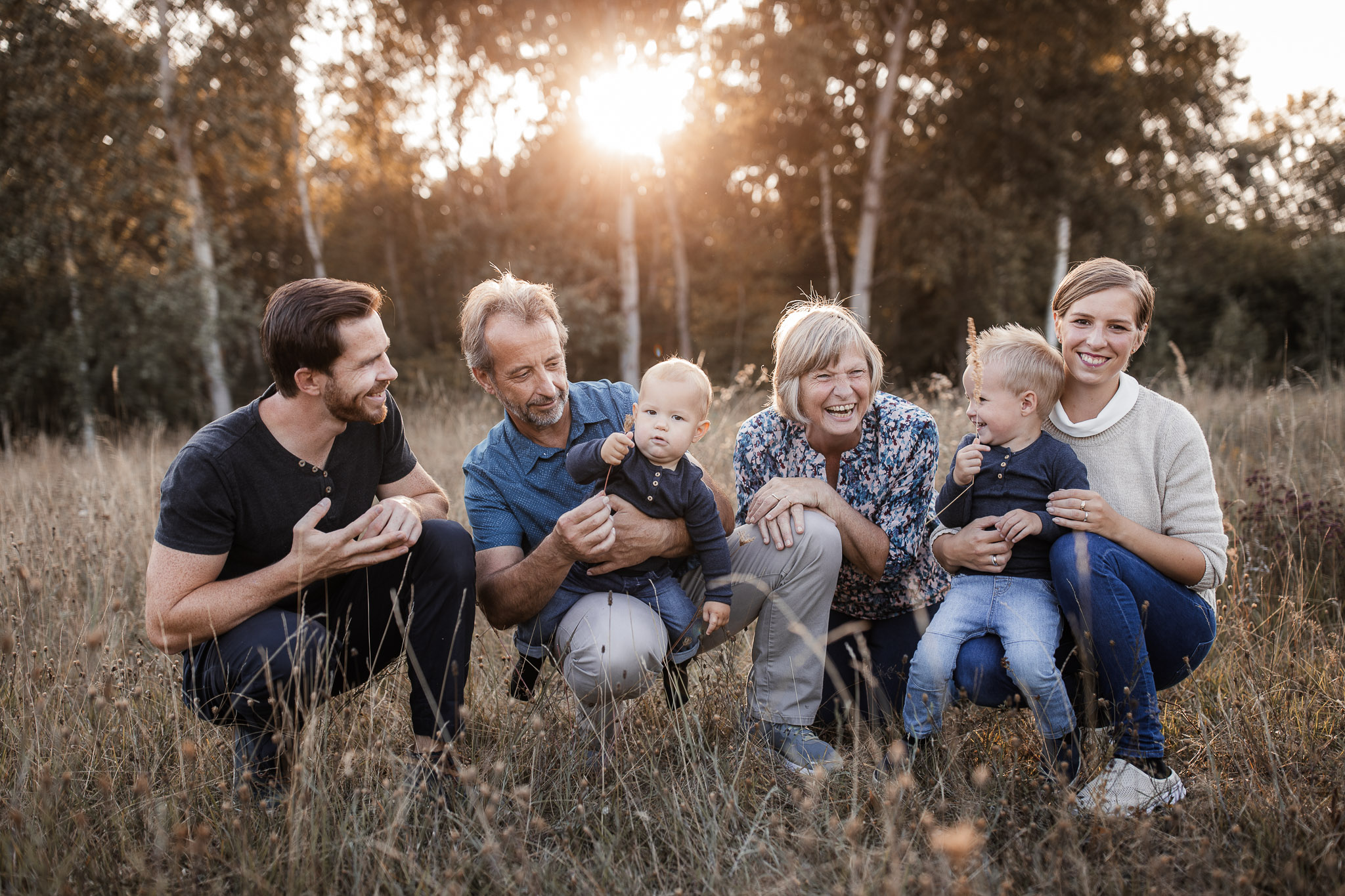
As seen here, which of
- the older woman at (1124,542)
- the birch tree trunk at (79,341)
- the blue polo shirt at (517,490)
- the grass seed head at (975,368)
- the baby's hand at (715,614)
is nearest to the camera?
the older woman at (1124,542)

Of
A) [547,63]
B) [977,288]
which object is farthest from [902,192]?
[547,63]

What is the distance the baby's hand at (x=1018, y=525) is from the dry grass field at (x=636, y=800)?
618 mm

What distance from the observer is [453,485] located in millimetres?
5559

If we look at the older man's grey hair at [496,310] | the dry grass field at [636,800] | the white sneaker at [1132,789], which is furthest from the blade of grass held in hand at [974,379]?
the older man's grey hair at [496,310]

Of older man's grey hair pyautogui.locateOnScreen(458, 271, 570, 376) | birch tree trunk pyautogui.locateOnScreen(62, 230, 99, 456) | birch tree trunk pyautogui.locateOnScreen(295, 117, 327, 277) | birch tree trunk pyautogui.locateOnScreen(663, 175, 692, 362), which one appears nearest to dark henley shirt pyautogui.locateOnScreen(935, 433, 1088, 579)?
older man's grey hair pyautogui.locateOnScreen(458, 271, 570, 376)

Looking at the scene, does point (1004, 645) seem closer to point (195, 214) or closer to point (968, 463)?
point (968, 463)

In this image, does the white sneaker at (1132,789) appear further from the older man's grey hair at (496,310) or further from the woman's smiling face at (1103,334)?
the older man's grey hair at (496,310)

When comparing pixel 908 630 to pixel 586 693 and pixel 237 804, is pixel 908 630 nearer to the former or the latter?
pixel 586 693

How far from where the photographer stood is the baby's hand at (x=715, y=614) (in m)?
2.45

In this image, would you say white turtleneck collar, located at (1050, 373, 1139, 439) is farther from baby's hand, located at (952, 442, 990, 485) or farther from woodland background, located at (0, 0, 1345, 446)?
woodland background, located at (0, 0, 1345, 446)

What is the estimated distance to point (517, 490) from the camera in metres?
2.70

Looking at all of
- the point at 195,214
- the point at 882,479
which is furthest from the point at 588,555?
the point at 195,214

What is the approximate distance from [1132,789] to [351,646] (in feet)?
8.05

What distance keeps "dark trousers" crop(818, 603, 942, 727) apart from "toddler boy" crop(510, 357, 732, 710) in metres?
0.51
